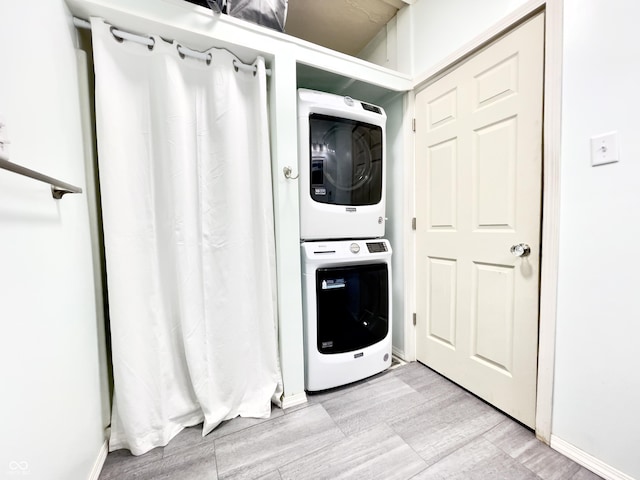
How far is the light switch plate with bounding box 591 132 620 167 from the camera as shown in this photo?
2.94 feet

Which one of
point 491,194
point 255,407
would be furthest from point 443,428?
point 491,194

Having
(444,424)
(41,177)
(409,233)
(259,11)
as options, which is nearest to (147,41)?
(259,11)

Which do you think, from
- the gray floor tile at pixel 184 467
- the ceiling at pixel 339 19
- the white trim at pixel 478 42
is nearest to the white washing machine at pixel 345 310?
the gray floor tile at pixel 184 467

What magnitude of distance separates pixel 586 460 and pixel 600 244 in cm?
89

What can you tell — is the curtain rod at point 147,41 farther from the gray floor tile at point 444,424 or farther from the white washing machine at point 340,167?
the gray floor tile at point 444,424

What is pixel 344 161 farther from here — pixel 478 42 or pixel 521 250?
pixel 521 250

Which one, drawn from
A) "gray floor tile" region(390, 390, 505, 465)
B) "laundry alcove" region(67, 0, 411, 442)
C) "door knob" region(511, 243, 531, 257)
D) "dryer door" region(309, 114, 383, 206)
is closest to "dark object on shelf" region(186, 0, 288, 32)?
"laundry alcove" region(67, 0, 411, 442)

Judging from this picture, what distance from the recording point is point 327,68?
145 centimetres

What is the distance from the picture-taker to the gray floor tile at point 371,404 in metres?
1.27

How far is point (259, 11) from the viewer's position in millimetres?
1277

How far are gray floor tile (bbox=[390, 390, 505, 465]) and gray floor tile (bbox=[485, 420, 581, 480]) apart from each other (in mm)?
50

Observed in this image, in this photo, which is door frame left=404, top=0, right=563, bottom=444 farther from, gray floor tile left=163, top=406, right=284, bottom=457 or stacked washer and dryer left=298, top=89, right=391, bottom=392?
gray floor tile left=163, top=406, right=284, bottom=457

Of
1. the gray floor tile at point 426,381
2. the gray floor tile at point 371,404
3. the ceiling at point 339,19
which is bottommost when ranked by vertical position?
the gray floor tile at point 426,381

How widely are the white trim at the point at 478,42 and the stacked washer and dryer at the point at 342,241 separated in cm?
36
